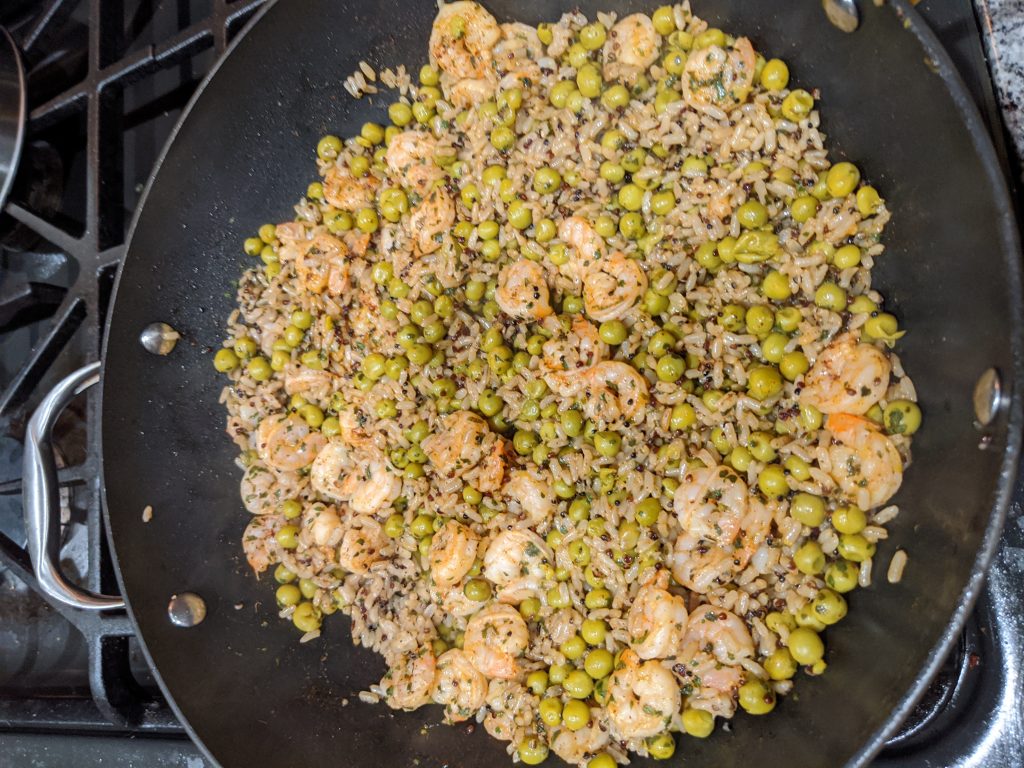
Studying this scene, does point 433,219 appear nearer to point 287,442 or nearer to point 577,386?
point 577,386

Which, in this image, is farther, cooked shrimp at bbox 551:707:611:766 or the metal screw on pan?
cooked shrimp at bbox 551:707:611:766

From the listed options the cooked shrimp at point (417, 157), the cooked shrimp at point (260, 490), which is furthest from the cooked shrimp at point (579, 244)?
the cooked shrimp at point (260, 490)

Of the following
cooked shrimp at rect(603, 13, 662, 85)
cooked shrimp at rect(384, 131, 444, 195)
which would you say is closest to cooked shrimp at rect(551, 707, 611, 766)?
cooked shrimp at rect(384, 131, 444, 195)

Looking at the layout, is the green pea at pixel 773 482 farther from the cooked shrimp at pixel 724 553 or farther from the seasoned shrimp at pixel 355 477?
the seasoned shrimp at pixel 355 477

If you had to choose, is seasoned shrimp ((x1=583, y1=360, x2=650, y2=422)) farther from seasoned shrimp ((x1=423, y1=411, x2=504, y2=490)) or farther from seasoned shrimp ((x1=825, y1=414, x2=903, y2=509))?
seasoned shrimp ((x1=825, y1=414, x2=903, y2=509))

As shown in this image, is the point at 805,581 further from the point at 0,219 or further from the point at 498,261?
the point at 0,219
